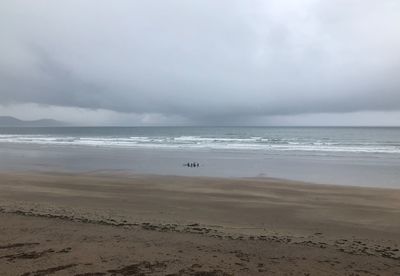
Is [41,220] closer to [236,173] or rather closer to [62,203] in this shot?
[62,203]

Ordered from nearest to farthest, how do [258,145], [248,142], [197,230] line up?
[197,230], [258,145], [248,142]

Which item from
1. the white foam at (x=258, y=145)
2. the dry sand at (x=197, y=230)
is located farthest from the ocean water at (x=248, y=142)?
the dry sand at (x=197, y=230)

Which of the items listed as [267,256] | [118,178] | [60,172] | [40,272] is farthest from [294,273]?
[60,172]

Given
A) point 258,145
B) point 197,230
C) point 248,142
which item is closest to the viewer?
point 197,230

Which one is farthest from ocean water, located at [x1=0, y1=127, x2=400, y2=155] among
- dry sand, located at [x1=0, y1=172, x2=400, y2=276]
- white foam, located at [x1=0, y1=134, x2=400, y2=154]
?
dry sand, located at [x1=0, y1=172, x2=400, y2=276]

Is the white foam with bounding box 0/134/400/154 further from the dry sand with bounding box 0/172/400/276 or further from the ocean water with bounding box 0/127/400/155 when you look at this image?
the dry sand with bounding box 0/172/400/276

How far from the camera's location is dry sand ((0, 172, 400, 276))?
571 cm

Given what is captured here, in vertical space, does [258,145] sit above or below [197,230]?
above

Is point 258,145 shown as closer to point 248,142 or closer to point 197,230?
point 248,142

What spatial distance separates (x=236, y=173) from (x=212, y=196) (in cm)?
660

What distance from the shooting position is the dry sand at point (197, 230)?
5.71 metres

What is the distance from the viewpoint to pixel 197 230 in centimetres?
783

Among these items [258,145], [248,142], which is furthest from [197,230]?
[248,142]

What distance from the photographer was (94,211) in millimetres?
9570
